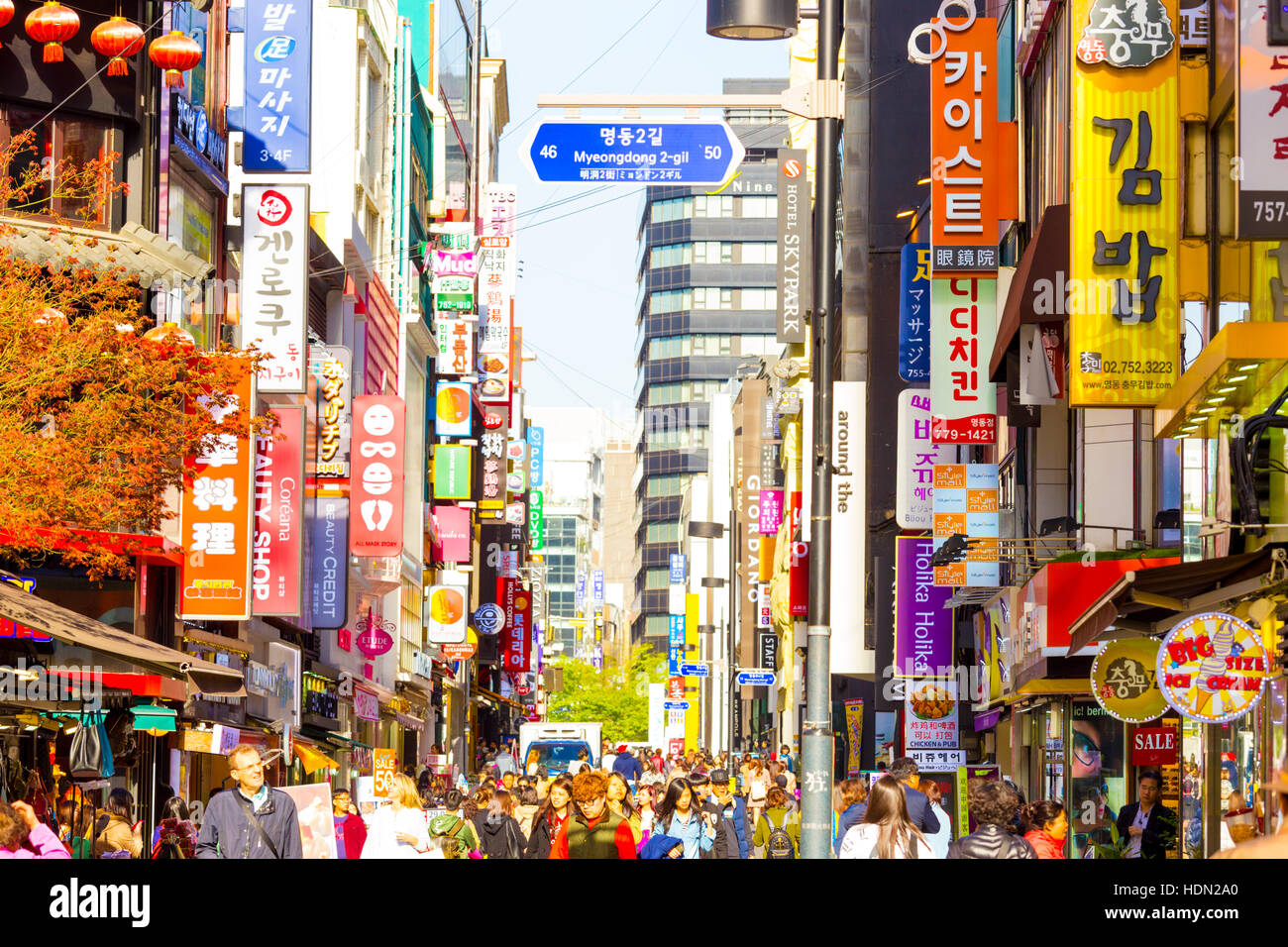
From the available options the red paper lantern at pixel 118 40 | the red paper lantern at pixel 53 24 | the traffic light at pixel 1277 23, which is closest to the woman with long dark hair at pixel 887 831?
the traffic light at pixel 1277 23

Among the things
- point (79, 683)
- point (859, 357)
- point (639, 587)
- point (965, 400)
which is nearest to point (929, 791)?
point (79, 683)

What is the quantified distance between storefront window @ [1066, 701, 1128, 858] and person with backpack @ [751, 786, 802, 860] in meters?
3.53

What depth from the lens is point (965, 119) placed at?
2527cm

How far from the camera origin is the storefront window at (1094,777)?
21.7 meters

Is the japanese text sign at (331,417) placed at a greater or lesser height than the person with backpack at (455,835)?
greater

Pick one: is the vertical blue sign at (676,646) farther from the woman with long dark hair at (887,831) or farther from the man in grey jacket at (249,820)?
the woman with long dark hair at (887,831)

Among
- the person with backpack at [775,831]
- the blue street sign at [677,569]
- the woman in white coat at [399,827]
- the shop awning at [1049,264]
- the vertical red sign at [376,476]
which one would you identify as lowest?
the blue street sign at [677,569]

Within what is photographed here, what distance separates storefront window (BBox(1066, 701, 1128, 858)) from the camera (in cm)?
2167

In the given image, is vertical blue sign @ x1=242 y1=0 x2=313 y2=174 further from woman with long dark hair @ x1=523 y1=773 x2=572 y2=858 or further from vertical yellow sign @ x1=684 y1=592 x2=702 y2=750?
vertical yellow sign @ x1=684 y1=592 x2=702 y2=750

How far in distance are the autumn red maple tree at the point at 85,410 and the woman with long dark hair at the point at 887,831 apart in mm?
9741

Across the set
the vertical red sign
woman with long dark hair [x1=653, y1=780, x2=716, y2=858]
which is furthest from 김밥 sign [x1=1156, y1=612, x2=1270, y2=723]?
the vertical red sign

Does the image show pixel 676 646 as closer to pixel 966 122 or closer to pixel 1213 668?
pixel 966 122
